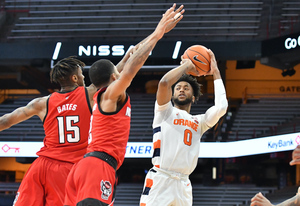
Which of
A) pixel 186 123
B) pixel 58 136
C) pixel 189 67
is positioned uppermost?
pixel 189 67

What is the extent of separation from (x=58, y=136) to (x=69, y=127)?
148mm

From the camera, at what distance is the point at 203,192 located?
1758cm

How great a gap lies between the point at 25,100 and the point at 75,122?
55.1ft

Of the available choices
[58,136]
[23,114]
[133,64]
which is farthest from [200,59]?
[23,114]

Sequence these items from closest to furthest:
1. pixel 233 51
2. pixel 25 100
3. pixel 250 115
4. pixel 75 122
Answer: pixel 75 122
pixel 233 51
pixel 250 115
pixel 25 100

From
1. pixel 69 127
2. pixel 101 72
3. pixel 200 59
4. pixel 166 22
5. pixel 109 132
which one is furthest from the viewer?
pixel 200 59

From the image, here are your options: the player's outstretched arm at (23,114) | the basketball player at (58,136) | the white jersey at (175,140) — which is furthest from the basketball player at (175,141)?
the player's outstretched arm at (23,114)

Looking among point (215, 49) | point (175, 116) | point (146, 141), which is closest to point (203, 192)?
point (146, 141)

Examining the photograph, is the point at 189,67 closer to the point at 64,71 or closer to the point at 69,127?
the point at 64,71

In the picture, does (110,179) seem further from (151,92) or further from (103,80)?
(151,92)

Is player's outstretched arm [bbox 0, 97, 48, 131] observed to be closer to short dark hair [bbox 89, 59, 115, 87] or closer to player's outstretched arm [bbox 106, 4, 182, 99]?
short dark hair [bbox 89, 59, 115, 87]

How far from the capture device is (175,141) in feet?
16.2

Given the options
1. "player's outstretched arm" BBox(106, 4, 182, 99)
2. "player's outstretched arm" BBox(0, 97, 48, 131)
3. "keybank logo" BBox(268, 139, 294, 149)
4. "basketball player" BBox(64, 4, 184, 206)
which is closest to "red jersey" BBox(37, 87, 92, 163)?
"player's outstretched arm" BBox(0, 97, 48, 131)

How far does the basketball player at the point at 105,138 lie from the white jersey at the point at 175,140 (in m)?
0.96
